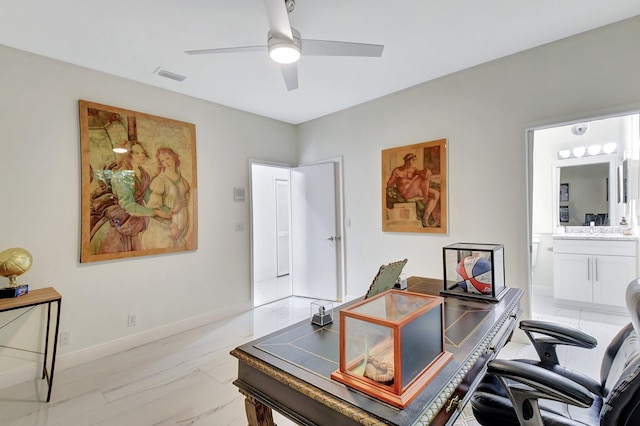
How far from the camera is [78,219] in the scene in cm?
284

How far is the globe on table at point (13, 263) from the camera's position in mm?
2236

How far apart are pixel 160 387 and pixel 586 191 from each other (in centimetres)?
558

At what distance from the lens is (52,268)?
2.70 metres

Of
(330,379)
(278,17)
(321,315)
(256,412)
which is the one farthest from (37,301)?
(278,17)

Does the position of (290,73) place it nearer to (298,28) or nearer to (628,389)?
(298,28)

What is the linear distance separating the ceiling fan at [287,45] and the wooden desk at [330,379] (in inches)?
63.2

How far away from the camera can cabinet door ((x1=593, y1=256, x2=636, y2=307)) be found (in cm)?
355

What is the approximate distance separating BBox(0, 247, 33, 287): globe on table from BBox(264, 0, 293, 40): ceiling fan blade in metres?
2.47

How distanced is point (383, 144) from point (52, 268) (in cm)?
365

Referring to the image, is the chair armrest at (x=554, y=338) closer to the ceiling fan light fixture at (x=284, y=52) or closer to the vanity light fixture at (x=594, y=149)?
the ceiling fan light fixture at (x=284, y=52)

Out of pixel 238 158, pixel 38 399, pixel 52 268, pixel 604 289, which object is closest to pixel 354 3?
pixel 238 158

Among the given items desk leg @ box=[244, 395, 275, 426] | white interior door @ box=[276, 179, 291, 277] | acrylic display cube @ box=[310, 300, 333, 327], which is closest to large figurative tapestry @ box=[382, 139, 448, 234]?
acrylic display cube @ box=[310, 300, 333, 327]

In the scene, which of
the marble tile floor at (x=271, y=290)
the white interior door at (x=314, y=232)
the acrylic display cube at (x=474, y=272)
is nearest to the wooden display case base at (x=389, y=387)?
the acrylic display cube at (x=474, y=272)

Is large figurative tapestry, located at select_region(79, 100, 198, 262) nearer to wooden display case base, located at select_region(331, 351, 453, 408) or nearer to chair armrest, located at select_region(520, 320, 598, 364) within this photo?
wooden display case base, located at select_region(331, 351, 453, 408)
